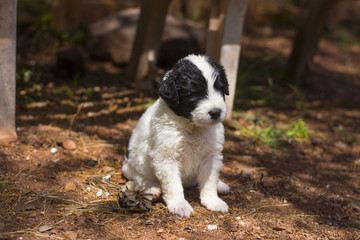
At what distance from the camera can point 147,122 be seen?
3898 mm

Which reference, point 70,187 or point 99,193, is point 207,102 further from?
point 70,187

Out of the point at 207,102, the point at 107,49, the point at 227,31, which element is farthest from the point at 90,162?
the point at 107,49

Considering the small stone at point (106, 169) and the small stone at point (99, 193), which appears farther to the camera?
the small stone at point (106, 169)

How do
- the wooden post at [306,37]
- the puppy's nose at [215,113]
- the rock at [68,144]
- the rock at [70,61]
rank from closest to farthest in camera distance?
the puppy's nose at [215,113]
the rock at [68,144]
the rock at [70,61]
the wooden post at [306,37]

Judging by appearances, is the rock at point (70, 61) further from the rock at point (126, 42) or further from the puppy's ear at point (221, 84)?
the puppy's ear at point (221, 84)

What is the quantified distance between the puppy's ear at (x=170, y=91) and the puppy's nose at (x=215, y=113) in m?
0.35

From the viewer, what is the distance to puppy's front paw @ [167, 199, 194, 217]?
3.54 metres

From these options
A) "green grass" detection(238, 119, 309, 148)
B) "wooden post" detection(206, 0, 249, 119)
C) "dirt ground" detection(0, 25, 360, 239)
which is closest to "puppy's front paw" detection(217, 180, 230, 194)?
"dirt ground" detection(0, 25, 360, 239)

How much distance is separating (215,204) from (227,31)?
283cm

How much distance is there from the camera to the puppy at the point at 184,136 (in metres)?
3.34

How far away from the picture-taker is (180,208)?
140 inches

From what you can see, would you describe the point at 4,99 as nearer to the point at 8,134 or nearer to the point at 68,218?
the point at 8,134

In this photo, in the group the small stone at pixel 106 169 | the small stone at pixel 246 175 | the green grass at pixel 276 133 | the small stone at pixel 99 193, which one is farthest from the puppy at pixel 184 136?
the green grass at pixel 276 133

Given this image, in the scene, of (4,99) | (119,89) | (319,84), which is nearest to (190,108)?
(4,99)
